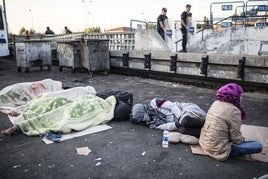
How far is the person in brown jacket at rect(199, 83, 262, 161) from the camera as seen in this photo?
3.39 m

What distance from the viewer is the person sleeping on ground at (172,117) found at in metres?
4.11

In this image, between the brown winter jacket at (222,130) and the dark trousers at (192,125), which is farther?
the dark trousers at (192,125)

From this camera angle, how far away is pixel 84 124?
4695 mm

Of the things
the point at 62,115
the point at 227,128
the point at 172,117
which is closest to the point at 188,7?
the point at 172,117

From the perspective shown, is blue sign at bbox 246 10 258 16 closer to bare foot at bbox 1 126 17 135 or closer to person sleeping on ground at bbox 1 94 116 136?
person sleeping on ground at bbox 1 94 116 136

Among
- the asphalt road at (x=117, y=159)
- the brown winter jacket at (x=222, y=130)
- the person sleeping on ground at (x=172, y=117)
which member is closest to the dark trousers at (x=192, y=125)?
the person sleeping on ground at (x=172, y=117)

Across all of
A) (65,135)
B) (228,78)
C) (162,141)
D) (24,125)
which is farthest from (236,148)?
(228,78)

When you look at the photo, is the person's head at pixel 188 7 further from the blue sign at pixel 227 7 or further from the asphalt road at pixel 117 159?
the asphalt road at pixel 117 159

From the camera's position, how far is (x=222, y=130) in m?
Answer: 3.42

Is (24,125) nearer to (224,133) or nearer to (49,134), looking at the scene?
(49,134)

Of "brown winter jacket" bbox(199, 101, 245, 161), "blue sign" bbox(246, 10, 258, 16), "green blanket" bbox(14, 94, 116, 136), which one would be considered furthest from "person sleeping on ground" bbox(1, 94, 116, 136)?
"blue sign" bbox(246, 10, 258, 16)

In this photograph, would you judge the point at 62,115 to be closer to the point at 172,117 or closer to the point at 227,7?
the point at 172,117

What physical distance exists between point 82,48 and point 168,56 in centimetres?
377

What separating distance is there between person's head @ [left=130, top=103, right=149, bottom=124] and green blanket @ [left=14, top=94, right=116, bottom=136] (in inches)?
17.5
